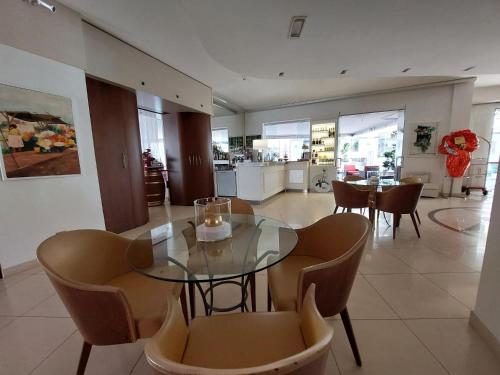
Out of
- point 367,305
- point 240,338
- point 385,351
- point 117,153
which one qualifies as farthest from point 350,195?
point 117,153

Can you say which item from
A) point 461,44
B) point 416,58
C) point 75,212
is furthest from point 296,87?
point 75,212

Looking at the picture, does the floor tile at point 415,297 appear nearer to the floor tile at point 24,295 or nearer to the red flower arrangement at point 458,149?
the floor tile at point 24,295

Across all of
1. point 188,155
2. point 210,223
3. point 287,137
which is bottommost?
point 210,223

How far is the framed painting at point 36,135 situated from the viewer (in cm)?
220

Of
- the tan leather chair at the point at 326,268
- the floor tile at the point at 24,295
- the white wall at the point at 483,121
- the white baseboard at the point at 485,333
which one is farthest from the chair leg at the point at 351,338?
the white wall at the point at 483,121

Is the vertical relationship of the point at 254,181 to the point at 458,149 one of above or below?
below

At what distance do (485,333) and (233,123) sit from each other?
8231 millimetres

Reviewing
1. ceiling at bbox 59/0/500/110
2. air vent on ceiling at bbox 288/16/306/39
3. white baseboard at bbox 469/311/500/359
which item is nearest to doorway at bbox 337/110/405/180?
ceiling at bbox 59/0/500/110

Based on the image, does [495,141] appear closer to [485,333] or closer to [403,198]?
[403,198]

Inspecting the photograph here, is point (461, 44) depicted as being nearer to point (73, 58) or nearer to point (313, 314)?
point (313, 314)

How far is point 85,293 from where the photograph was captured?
93cm

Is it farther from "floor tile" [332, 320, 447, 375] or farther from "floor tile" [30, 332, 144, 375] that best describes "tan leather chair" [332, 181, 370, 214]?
"floor tile" [30, 332, 144, 375]

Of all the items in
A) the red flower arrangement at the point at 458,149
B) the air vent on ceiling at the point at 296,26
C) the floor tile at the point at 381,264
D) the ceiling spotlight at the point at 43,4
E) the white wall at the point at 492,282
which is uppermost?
the ceiling spotlight at the point at 43,4

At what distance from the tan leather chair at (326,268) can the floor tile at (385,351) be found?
3.4 inches
